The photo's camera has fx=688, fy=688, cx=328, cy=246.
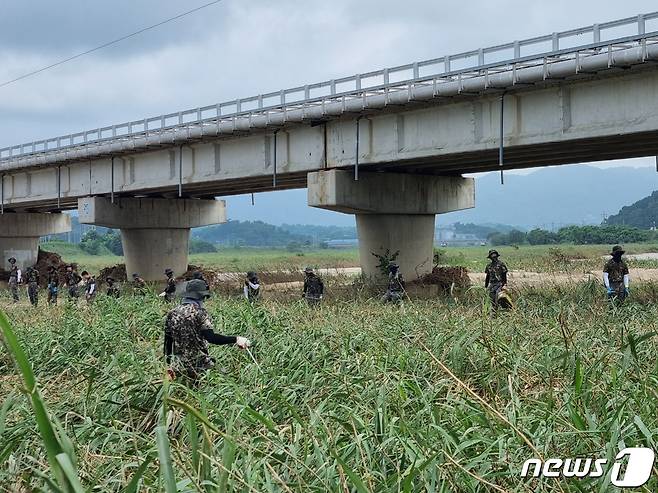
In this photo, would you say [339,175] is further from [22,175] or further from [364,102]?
[22,175]

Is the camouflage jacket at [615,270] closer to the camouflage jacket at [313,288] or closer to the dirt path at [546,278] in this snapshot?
the dirt path at [546,278]

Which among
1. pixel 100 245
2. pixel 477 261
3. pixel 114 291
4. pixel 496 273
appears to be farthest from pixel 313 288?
pixel 100 245

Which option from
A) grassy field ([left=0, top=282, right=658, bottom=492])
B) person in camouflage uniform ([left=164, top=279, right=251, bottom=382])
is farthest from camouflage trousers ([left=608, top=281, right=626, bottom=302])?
person in camouflage uniform ([left=164, top=279, right=251, bottom=382])

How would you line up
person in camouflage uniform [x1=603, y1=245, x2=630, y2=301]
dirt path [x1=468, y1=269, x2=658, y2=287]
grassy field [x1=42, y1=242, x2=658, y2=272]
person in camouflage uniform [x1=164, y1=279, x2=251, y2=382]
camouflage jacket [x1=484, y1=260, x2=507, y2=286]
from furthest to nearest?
1. grassy field [x1=42, y1=242, x2=658, y2=272]
2. dirt path [x1=468, y1=269, x2=658, y2=287]
3. camouflage jacket [x1=484, y1=260, x2=507, y2=286]
4. person in camouflage uniform [x1=603, y1=245, x2=630, y2=301]
5. person in camouflage uniform [x1=164, y1=279, x2=251, y2=382]

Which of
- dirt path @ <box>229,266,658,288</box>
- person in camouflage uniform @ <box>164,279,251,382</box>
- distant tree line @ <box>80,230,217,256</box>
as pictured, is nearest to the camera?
person in camouflage uniform @ <box>164,279,251,382</box>

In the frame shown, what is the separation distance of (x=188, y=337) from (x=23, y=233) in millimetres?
37307

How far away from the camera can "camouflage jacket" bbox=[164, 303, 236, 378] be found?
7098 millimetres

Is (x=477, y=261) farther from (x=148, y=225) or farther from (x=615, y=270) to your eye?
(x=615, y=270)

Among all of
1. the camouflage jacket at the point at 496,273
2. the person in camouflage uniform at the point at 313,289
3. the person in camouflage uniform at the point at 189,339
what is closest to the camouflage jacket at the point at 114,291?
the person in camouflage uniform at the point at 313,289

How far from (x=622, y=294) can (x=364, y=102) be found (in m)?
9.07

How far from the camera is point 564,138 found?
641 inches

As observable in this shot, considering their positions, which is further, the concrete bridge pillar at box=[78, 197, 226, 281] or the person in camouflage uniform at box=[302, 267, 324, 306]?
the concrete bridge pillar at box=[78, 197, 226, 281]

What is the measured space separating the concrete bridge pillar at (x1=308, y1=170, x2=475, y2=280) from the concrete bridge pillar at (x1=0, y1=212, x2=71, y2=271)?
25166 millimetres

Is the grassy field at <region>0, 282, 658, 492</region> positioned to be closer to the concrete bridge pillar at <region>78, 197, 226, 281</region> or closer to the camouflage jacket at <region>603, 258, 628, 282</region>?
the camouflage jacket at <region>603, 258, 628, 282</region>
